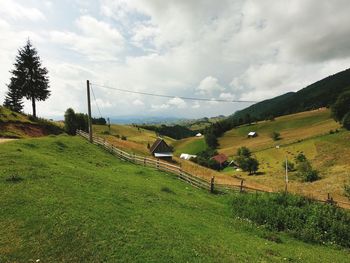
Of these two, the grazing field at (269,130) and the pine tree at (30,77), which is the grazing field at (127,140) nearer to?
the pine tree at (30,77)

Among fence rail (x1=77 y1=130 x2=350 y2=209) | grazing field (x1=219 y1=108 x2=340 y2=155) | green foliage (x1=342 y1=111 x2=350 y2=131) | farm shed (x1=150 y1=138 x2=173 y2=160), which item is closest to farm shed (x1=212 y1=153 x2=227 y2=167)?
grazing field (x1=219 y1=108 x2=340 y2=155)

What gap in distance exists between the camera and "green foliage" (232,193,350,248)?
796 inches

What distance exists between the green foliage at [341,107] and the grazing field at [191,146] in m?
76.8

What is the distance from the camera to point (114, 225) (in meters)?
14.9

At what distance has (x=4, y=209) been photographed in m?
15.4

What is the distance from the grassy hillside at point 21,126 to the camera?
4278 centimetres

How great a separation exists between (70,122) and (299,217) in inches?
Result: 1840

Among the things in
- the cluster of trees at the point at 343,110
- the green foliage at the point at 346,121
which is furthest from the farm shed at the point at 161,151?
the cluster of trees at the point at 343,110

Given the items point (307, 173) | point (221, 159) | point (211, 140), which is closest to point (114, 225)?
point (307, 173)

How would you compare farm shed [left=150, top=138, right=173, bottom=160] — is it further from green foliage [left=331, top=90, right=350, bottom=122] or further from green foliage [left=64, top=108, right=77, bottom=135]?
green foliage [left=331, top=90, right=350, bottom=122]

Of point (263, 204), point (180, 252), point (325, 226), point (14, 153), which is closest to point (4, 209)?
point (180, 252)

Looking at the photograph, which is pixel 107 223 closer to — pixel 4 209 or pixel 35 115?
pixel 4 209

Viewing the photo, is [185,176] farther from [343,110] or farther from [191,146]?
[191,146]

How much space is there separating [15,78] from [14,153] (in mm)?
35274
